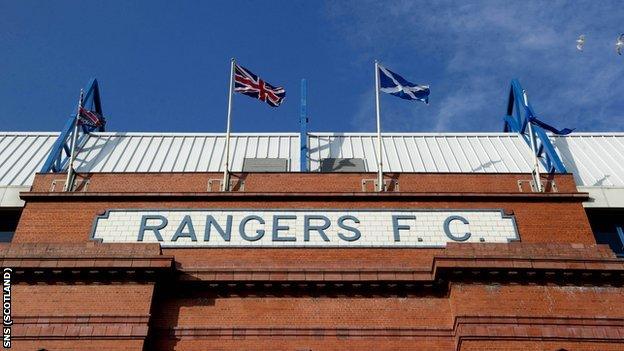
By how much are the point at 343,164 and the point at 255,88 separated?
4.87 meters

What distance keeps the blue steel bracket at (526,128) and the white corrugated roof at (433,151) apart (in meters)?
0.56

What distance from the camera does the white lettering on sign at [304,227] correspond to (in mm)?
23734

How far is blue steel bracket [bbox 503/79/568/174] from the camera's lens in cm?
2945

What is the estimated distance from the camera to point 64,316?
20578mm

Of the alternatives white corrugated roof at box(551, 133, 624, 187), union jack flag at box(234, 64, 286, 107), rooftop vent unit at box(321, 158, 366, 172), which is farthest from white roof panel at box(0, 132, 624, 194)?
union jack flag at box(234, 64, 286, 107)

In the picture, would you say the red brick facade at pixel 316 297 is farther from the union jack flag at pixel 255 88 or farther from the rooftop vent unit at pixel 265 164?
the union jack flag at pixel 255 88

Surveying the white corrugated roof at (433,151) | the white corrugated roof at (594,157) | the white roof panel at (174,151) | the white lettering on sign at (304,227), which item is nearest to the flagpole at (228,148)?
the white lettering on sign at (304,227)

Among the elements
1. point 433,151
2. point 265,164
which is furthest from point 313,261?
point 433,151

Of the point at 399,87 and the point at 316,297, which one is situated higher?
the point at 399,87

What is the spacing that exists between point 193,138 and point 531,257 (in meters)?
17.4

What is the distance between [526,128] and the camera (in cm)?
3462

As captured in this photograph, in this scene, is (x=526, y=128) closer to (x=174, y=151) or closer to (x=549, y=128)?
(x=549, y=128)

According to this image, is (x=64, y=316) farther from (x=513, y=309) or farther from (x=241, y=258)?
(x=513, y=309)

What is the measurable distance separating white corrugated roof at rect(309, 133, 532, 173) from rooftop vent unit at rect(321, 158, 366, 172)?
28 cm
